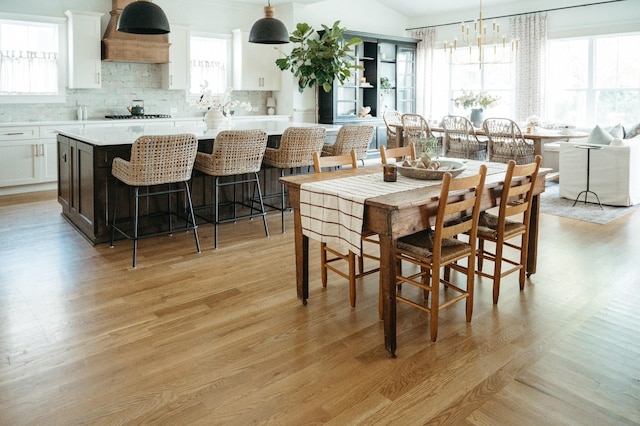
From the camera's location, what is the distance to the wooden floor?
2170mm

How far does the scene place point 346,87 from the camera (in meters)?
9.56

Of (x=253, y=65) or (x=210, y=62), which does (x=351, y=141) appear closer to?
(x=253, y=65)

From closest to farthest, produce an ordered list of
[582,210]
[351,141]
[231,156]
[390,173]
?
1. [390,173]
2. [231,156]
3. [351,141]
4. [582,210]

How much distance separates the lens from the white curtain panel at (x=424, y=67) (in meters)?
10.5

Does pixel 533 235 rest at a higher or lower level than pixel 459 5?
lower

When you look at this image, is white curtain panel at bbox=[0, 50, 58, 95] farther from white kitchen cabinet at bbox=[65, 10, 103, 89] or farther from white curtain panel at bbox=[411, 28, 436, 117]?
white curtain panel at bbox=[411, 28, 436, 117]

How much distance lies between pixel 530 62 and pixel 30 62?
299 inches

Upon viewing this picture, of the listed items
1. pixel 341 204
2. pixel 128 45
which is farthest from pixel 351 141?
pixel 128 45

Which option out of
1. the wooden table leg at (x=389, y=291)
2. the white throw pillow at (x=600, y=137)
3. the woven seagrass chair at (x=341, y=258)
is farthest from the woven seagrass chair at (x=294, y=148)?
the white throw pillow at (x=600, y=137)

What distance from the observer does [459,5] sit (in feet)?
31.7

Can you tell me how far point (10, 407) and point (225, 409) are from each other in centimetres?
87

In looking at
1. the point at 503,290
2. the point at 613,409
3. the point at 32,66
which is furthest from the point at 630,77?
the point at 32,66

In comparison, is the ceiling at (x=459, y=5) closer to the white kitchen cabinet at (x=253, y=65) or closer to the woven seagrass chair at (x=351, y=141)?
the white kitchen cabinet at (x=253, y=65)

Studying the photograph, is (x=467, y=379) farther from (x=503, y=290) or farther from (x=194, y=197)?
(x=194, y=197)
